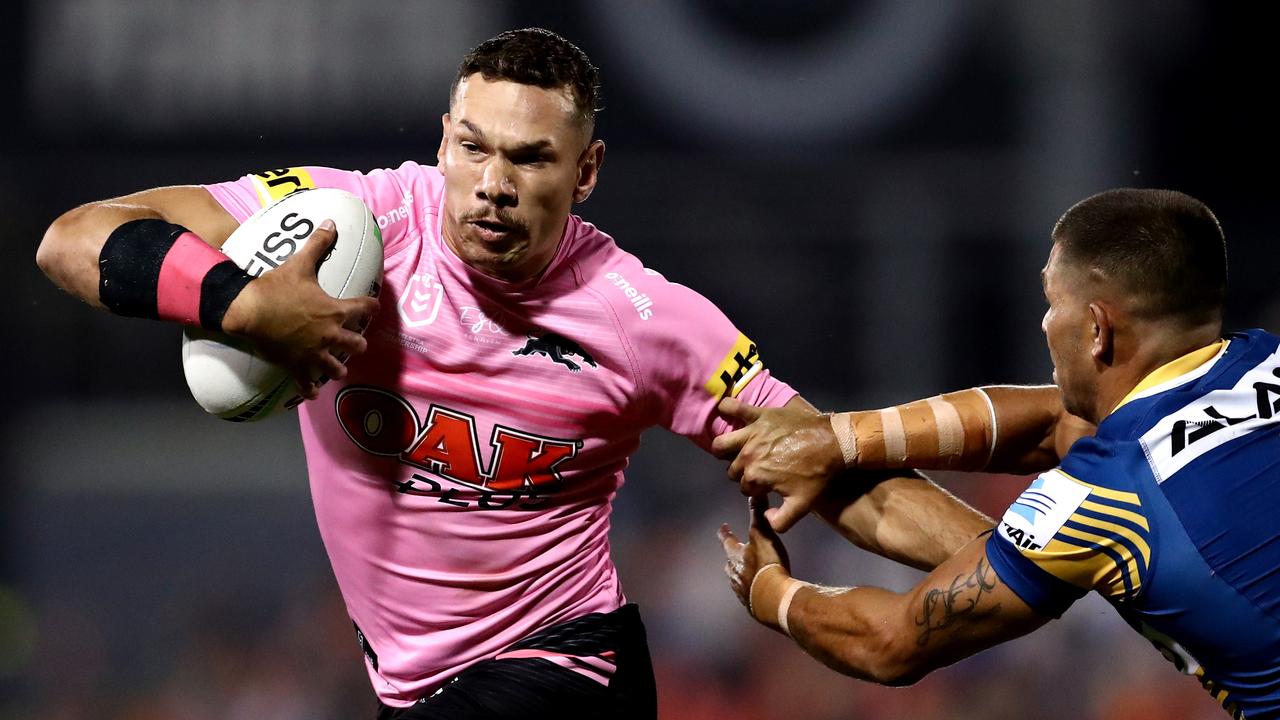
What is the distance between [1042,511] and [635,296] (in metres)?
1.01

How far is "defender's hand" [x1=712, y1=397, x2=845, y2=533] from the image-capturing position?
3.23m

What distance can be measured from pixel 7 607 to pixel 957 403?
636cm

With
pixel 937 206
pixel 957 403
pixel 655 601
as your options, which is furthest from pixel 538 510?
pixel 937 206

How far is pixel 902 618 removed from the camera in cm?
302

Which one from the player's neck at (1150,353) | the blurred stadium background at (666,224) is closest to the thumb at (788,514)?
the player's neck at (1150,353)

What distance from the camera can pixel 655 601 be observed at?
725 cm

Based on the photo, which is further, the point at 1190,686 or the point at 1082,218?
the point at 1190,686

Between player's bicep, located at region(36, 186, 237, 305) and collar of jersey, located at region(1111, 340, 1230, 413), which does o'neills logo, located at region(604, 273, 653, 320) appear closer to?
player's bicep, located at region(36, 186, 237, 305)

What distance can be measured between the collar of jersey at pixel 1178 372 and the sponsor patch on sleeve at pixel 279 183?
5.89 ft

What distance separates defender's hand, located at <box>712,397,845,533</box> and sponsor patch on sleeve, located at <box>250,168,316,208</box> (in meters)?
1.07

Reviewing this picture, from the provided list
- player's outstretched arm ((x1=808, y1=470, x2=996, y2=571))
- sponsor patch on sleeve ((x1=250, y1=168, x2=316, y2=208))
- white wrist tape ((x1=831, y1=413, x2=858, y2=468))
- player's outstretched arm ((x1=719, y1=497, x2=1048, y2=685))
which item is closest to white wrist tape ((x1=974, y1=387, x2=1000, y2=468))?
player's outstretched arm ((x1=808, y1=470, x2=996, y2=571))

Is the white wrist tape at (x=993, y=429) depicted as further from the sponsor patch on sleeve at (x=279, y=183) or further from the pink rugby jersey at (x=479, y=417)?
the sponsor patch on sleeve at (x=279, y=183)

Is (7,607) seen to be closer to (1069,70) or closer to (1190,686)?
(1190,686)

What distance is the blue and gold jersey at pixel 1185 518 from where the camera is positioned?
8.89 feet
